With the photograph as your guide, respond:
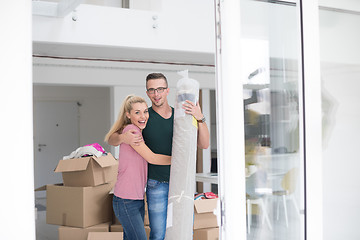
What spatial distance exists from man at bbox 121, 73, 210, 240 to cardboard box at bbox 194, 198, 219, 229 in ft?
2.75

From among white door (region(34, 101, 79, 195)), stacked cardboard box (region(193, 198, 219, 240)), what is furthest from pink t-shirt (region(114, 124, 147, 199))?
white door (region(34, 101, 79, 195))

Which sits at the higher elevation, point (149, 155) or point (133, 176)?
point (149, 155)

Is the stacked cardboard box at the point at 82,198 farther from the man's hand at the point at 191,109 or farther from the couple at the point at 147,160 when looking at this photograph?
the man's hand at the point at 191,109

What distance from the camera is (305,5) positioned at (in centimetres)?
205

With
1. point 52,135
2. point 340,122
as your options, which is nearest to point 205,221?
point 340,122

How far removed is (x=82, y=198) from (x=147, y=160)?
3.73ft

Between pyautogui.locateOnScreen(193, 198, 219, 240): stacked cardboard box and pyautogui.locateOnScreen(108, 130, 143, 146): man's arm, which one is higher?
pyautogui.locateOnScreen(108, 130, 143, 146): man's arm

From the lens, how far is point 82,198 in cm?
373

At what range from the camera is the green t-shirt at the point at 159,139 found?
2.93m

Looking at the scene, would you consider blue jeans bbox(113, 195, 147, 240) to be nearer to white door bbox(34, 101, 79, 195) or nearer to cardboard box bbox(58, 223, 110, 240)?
cardboard box bbox(58, 223, 110, 240)

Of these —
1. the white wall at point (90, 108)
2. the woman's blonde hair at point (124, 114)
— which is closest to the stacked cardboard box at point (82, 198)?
the woman's blonde hair at point (124, 114)

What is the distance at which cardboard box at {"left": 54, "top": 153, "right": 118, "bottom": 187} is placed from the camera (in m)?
3.77

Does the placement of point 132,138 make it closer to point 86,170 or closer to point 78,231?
point 86,170
